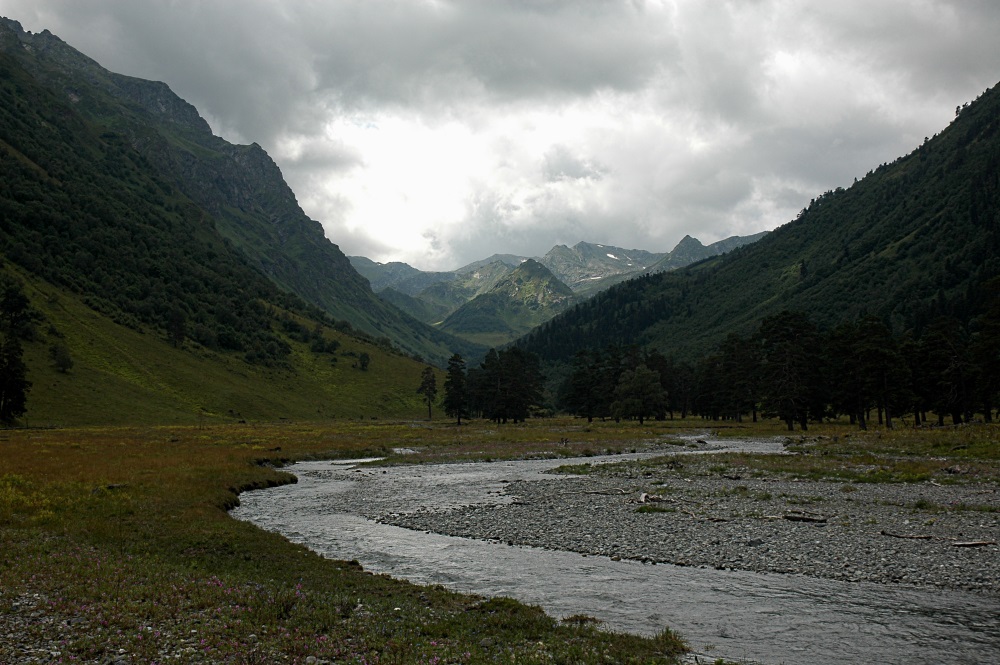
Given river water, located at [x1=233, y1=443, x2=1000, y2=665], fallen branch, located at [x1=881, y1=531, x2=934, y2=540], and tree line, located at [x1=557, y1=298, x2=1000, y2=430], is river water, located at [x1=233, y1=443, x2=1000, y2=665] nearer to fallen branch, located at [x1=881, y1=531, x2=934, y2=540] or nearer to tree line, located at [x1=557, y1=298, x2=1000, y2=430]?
fallen branch, located at [x1=881, y1=531, x2=934, y2=540]

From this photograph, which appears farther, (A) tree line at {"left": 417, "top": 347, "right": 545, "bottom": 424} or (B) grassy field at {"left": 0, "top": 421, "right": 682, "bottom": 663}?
(A) tree line at {"left": 417, "top": 347, "right": 545, "bottom": 424}

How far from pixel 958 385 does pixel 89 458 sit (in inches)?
4196

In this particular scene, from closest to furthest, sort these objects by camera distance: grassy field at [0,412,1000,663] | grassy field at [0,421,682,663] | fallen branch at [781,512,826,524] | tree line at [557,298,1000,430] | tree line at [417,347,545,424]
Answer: grassy field at [0,421,682,663]
grassy field at [0,412,1000,663]
fallen branch at [781,512,826,524]
tree line at [557,298,1000,430]
tree line at [417,347,545,424]

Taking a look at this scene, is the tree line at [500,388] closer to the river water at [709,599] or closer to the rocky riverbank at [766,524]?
the rocky riverbank at [766,524]

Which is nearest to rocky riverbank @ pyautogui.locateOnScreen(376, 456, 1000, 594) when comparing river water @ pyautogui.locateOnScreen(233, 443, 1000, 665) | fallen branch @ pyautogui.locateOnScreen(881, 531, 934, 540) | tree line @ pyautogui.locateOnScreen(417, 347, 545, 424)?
fallen branch @ pyautogui.locateOnScreen(881, 531, 934, 540)

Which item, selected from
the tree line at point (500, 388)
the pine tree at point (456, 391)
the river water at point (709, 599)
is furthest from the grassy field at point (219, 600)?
the pine tree at point (456, 391)

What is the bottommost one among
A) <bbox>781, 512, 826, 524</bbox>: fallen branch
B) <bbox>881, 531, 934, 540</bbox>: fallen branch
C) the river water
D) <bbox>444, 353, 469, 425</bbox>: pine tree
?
the river water

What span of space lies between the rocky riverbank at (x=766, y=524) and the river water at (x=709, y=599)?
130 cm

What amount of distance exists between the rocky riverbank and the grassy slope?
327ft

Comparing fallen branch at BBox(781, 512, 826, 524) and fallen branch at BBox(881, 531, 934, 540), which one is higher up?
fallen branch at BBox(881, 531, 934, 540)

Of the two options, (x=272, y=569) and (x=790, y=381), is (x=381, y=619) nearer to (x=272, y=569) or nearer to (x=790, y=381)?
(x=272, y=569)

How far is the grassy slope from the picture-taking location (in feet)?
369

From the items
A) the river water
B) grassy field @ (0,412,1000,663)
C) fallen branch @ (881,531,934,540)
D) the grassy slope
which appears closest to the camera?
grassy field @ (0,412,1000,663)

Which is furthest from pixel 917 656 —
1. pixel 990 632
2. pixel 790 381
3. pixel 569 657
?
pixel 790 381
